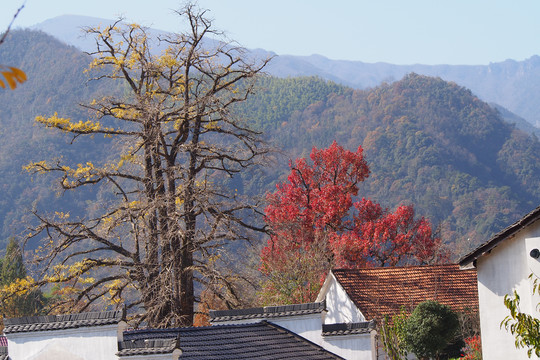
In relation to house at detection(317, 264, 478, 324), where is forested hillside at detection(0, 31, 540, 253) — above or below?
above

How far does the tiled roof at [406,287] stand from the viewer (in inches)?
1113

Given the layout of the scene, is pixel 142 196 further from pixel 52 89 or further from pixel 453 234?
pixel 52 89

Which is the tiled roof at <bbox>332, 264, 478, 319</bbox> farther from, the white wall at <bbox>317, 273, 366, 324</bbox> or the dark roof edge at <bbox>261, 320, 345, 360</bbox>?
the dark roof edge at <bbox>261, 320, 345, 360</bbox>

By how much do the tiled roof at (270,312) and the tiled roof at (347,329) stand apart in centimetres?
43

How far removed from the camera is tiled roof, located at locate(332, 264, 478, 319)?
28.3 m

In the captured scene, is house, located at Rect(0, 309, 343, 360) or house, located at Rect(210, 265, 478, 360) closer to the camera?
house, located at Rect(0, 309, 343, 360)

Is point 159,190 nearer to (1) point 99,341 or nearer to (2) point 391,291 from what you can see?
(2) point 391,291

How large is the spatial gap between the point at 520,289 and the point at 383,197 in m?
92.5

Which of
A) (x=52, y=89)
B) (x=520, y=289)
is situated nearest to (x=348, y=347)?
(x=520, y=289)

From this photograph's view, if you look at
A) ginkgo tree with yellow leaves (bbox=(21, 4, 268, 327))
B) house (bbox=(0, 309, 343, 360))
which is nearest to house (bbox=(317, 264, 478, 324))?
ginkgo tree with yellow leaves (bbox=(21, 4, 268, 327))

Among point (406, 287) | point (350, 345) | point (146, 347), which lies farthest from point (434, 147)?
point (146, 347)

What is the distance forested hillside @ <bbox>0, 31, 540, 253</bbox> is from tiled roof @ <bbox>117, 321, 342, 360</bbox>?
78.3 m

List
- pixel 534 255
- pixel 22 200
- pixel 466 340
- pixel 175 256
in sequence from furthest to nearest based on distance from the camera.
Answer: pixel 22 200
pixel 175 256
pixel 466 340
pixel 534 255

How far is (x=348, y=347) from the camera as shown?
17.7 metres
